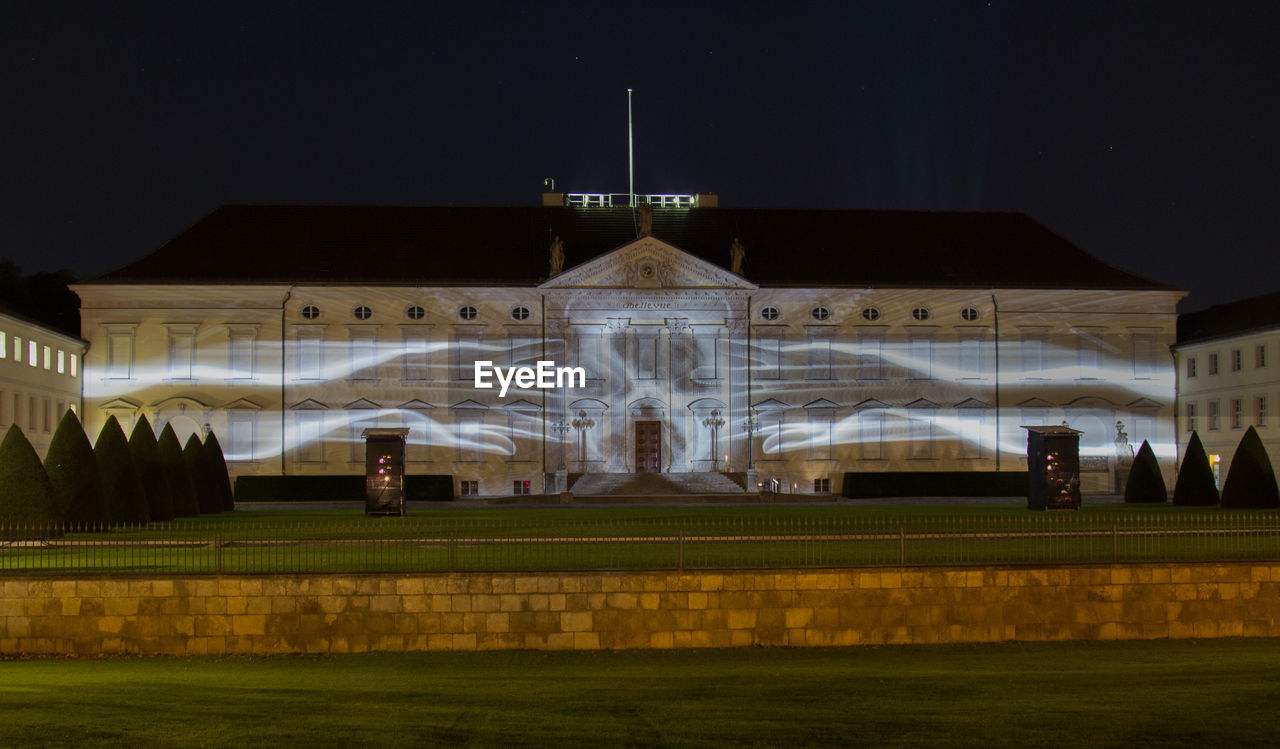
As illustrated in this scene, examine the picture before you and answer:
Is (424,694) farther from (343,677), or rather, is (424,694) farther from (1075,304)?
(1075,304)

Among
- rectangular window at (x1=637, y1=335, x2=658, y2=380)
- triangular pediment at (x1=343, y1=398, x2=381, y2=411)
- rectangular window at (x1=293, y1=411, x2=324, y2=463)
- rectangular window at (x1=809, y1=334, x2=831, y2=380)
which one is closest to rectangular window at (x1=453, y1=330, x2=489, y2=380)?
triangular pediment at (x1=343, y1=398, x2=381, y2=411)

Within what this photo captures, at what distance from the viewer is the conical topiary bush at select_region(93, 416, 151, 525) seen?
31.8 metres

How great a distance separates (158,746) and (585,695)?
15.9 ft

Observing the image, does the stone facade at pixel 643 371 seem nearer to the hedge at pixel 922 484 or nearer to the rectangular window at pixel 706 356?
the rectangular window at pixel 706 356

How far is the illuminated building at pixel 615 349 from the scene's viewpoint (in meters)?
55.9

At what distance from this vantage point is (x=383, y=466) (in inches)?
1393

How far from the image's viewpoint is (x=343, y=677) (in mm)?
17203

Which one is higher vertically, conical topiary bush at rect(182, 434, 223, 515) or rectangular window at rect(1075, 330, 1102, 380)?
rectangular window at rect(1075, 330, 1102, 380)

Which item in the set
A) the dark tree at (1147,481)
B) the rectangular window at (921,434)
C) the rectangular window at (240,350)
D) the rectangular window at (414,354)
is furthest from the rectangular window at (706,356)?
the rectangular window at (240,350)

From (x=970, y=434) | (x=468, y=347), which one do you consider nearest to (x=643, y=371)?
(x=468, y=347)

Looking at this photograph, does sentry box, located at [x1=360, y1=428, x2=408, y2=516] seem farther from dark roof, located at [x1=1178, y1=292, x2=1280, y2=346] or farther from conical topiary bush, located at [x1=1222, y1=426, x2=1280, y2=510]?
dark roof, located at [x1=1178, y1=292, x2=1280, y2=346]

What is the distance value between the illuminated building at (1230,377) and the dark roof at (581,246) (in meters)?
3.49

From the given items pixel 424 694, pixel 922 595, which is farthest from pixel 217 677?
pixel 922 595

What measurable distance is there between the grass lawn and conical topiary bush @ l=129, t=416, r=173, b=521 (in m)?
16.4
